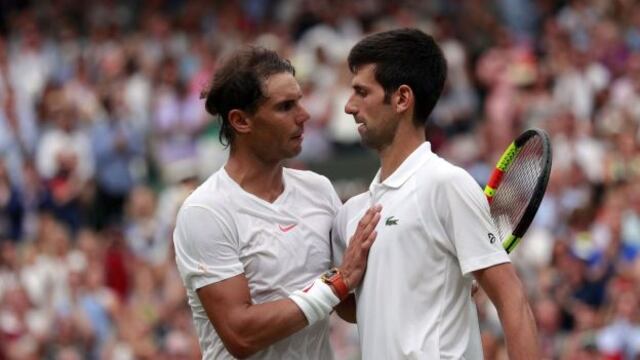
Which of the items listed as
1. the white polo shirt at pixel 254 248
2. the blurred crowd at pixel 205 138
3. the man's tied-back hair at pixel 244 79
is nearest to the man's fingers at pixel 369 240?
the white polo shirt at pixel 254 248

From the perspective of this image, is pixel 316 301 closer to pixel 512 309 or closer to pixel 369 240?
pixel 369 240

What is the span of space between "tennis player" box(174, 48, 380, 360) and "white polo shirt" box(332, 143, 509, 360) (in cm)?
14

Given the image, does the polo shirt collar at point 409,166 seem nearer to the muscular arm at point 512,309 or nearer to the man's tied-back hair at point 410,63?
the man's tied-back hair at point 410,63

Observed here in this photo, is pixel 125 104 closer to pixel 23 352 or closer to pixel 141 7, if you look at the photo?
pixel 141 7

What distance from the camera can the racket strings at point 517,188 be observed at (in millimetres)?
6422

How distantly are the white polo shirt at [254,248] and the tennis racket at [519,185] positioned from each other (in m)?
0.71

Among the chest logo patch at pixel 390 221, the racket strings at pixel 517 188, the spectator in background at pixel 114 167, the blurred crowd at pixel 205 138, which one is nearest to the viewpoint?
the chest logo patch at pixel 390 221

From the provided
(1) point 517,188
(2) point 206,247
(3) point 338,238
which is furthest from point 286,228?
(1) point 517,188

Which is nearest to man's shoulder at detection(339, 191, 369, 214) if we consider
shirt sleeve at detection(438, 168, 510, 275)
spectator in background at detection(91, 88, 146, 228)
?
shirt sleeve at detection(438, 168, 510, 275)

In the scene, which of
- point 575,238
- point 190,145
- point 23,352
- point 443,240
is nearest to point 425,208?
point 443,240

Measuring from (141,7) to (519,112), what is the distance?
247 inches

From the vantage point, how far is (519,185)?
21.6 feet

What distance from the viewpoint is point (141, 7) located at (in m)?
19.0

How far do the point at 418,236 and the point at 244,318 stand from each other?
775mm
